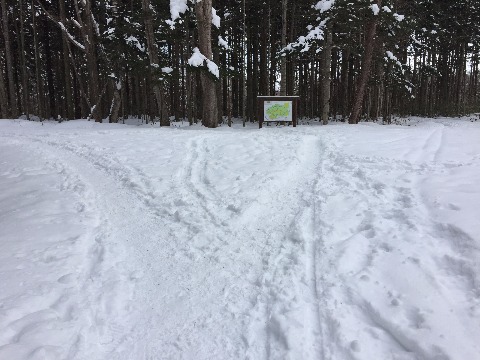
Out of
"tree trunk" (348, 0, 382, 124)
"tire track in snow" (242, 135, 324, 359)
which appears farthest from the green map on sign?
"tire track in snow" (242, 135, 324, 359)

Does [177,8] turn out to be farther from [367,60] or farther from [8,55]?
[8,55]

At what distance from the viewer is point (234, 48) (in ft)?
69.1

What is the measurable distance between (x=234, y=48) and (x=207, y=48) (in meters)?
10.4

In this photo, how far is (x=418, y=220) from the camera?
386 centimetres

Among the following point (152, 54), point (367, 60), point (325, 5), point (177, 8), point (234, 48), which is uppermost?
point (234, 48)

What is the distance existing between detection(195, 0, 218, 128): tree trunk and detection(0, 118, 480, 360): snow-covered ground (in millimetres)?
6120

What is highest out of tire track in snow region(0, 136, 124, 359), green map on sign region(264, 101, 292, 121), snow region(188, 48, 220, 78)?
snow region(188, 48, 220, 78)

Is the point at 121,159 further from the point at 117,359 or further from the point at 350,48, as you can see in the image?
the point at 350,48

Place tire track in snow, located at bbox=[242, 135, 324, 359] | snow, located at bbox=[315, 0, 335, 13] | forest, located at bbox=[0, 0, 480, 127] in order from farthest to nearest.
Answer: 1. snow, located at bbox=[315, 0, 335, 13]
2. forest, located at bbox=[0, 0, 480, 127]
3. tire track in snow, located at bbox=[242, 135, 324, 359]

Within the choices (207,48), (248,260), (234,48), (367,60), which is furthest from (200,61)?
(234,48)

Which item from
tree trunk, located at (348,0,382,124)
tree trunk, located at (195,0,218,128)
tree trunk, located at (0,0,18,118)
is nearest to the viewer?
tree trunk, located at (195,0,218,128)

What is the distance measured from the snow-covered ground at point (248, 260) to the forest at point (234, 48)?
22.3ft

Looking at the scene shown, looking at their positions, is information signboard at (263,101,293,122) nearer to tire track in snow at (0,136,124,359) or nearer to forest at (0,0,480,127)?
forest at (0,0,480,127)

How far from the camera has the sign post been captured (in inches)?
496
